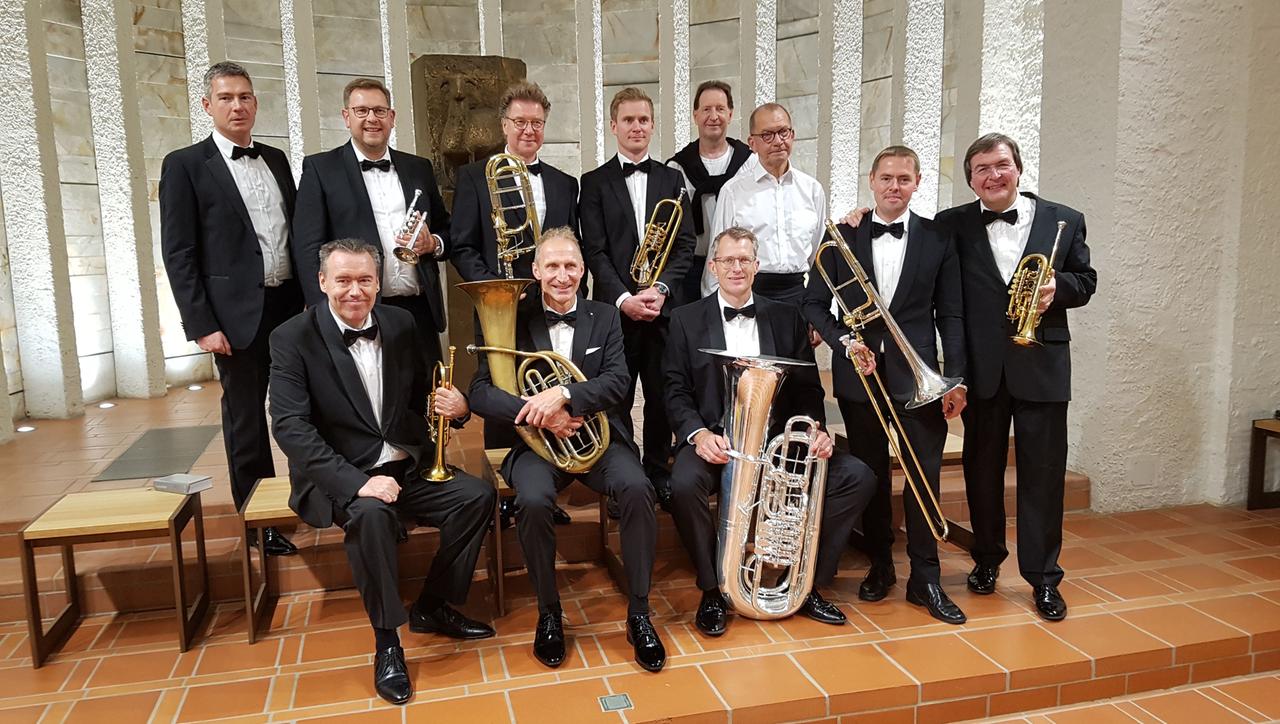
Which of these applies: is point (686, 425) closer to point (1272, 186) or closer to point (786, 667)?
point (786, 667)

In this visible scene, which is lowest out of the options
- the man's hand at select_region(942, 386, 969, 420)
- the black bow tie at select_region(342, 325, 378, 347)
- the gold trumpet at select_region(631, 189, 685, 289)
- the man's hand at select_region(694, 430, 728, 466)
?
the man's hand at select_region(694, 430, 728, 466)

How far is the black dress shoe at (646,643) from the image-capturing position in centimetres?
319

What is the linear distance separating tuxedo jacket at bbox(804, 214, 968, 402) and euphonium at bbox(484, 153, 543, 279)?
126 centimetres

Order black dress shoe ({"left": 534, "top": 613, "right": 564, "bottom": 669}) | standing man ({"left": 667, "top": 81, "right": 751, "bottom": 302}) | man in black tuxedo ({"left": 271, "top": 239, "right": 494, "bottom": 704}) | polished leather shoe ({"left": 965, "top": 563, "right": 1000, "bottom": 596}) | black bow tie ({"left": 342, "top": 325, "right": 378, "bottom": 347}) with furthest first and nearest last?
standing man ({"left": 667, "top": 81, "right": 751, "bottom": 302}) < polished leather shoe ({"left": 965, "top": 563, "right": 1000, "bottom": 596}) < black bow tie ({"left": 342, "top": 325, "right": 378, "bottom": 347}) < black dress shoe ({"left": 534, "top": 613, "right": 564, "bottom": 669}) < man in black tuxedo ({"left": 271, "top": 239, "right": 494, "bottom": 704})

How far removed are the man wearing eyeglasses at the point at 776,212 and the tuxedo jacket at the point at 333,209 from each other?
1.40 m

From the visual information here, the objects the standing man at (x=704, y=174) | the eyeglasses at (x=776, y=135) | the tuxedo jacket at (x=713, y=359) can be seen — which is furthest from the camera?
the standing man at (x=704, y=174)

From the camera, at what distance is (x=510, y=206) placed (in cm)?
391

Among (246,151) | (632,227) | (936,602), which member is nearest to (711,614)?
(936,602)

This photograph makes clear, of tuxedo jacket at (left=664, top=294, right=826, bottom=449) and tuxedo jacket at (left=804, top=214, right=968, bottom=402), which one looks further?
tuxedo jacket at (left=664, top=294, right=826, bottom=449)

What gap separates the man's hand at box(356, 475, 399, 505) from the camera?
3174 millimetres

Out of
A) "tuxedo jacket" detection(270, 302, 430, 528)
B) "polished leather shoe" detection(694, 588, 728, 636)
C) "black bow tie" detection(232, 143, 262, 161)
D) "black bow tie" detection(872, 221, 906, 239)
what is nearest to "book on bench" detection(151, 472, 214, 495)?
"tuxedo jacket" detection(270, 302, 430, 528)

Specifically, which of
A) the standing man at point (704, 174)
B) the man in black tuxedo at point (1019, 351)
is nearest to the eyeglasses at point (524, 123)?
the standing man at point (704, 174)

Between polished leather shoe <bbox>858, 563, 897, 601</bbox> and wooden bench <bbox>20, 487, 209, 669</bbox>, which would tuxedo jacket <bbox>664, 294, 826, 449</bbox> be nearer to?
polished leather shoe <bbox>858, 563, 897, 601</bbox>

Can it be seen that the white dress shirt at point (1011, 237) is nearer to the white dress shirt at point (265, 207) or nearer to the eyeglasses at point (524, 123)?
the eyeglasses at point (524, 123)
